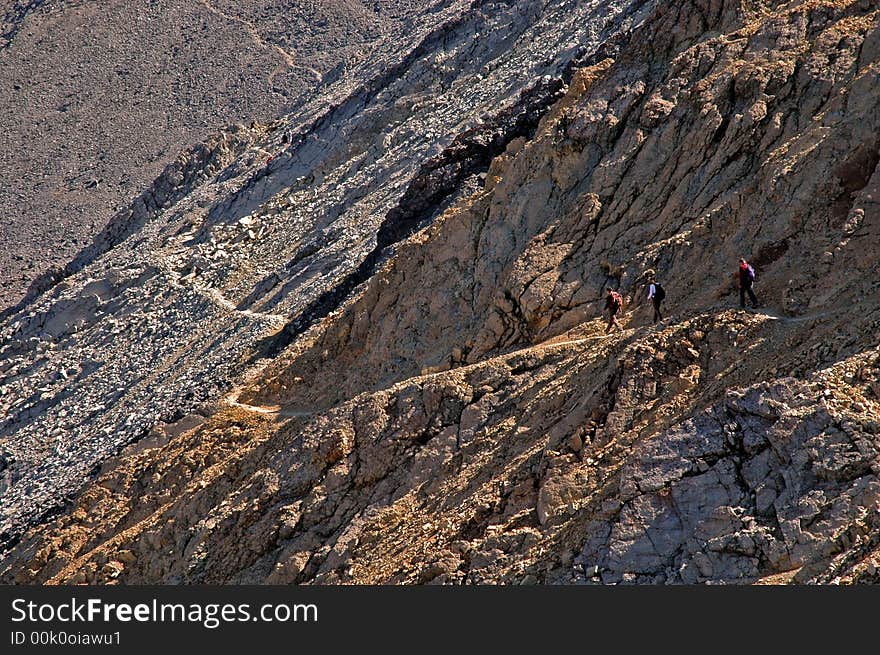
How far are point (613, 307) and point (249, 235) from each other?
2873 cm

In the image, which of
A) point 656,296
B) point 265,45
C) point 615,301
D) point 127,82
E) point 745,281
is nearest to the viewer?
point 745,281

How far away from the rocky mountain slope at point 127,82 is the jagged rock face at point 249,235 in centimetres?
2151

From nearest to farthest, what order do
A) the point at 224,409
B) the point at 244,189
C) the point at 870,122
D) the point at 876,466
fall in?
the point at 876,466, the point at 870,122, the point at 224,409, the point at 244,189

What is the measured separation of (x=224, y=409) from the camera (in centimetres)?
3112

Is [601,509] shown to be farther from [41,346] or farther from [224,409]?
[41,346]

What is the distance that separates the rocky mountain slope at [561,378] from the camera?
622 inches

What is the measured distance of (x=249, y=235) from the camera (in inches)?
1934

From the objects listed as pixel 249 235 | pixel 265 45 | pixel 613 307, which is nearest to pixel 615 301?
pixel 613 307

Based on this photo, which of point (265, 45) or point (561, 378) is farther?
point (265, 45)

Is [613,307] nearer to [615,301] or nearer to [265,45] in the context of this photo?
[615,301]

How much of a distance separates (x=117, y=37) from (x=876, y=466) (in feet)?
302

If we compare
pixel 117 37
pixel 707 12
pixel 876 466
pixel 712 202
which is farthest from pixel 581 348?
pixel 117 37

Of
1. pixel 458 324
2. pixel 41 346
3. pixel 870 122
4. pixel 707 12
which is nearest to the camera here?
pixel 870 122

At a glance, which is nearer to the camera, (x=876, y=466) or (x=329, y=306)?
(x=876, y=466)
